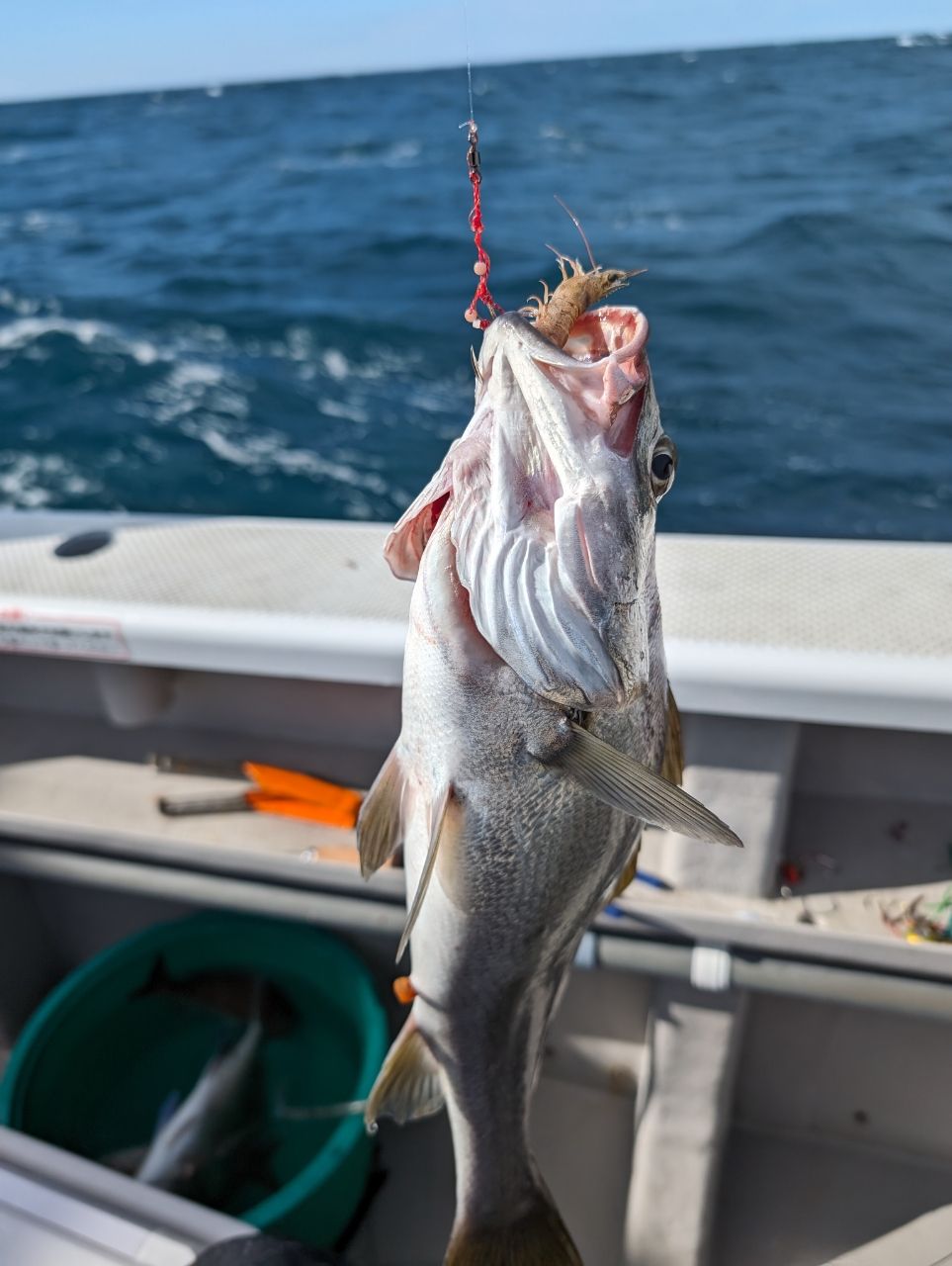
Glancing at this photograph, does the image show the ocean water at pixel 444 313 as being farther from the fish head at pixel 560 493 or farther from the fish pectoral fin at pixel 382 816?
the fish head at pixel 560 493

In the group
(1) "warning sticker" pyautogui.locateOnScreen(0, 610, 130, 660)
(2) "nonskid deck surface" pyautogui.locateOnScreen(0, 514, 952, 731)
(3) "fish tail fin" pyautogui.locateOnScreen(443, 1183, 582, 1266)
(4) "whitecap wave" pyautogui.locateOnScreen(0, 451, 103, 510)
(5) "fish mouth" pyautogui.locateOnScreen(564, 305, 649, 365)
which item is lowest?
(4) "whitecap wave" pyautogui.locateOnScreen(0, 451, 103, 510)

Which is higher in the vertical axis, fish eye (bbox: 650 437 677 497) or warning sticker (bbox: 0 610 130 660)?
fish eye (bbox: 650 437 677 497)

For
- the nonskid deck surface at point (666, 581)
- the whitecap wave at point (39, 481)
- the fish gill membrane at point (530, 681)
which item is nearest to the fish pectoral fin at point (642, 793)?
the fish gill membrane at point (530, 681)

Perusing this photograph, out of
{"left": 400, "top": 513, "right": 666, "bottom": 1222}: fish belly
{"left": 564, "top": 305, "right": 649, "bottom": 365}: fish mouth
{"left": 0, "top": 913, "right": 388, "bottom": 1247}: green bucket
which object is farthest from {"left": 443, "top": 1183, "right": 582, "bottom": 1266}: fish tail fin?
{"left": 564, "top": 305, "right": 649, "bottom": 365}: fish mouth

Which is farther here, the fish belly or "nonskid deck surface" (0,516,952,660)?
"nonskid deck surface" (0,516,952,660)

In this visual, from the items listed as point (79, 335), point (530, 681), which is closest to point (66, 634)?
point (530, 681)

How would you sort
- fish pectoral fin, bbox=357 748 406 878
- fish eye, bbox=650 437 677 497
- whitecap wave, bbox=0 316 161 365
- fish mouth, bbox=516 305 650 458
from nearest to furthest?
1. fish mouth, bbox=516 305 650 458
2. fish eye, bbox=650 437 677 497
3. fish pectoral fin, bbox=357 748 406 878
4. whitecap wave, bbox=0 316 161 365

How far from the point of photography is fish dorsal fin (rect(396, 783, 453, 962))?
4.42 ft

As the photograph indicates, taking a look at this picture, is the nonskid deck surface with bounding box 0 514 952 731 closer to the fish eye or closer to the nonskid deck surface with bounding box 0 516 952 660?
the nonskid deck surface with bounding box 0 516 952 660

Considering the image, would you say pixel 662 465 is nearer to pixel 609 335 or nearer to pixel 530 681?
pixel 609 335

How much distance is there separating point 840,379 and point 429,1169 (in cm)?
858

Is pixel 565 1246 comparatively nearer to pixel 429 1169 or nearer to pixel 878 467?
pixel 429 1169

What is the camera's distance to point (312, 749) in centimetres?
302

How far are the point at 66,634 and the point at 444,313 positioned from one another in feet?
31.0
